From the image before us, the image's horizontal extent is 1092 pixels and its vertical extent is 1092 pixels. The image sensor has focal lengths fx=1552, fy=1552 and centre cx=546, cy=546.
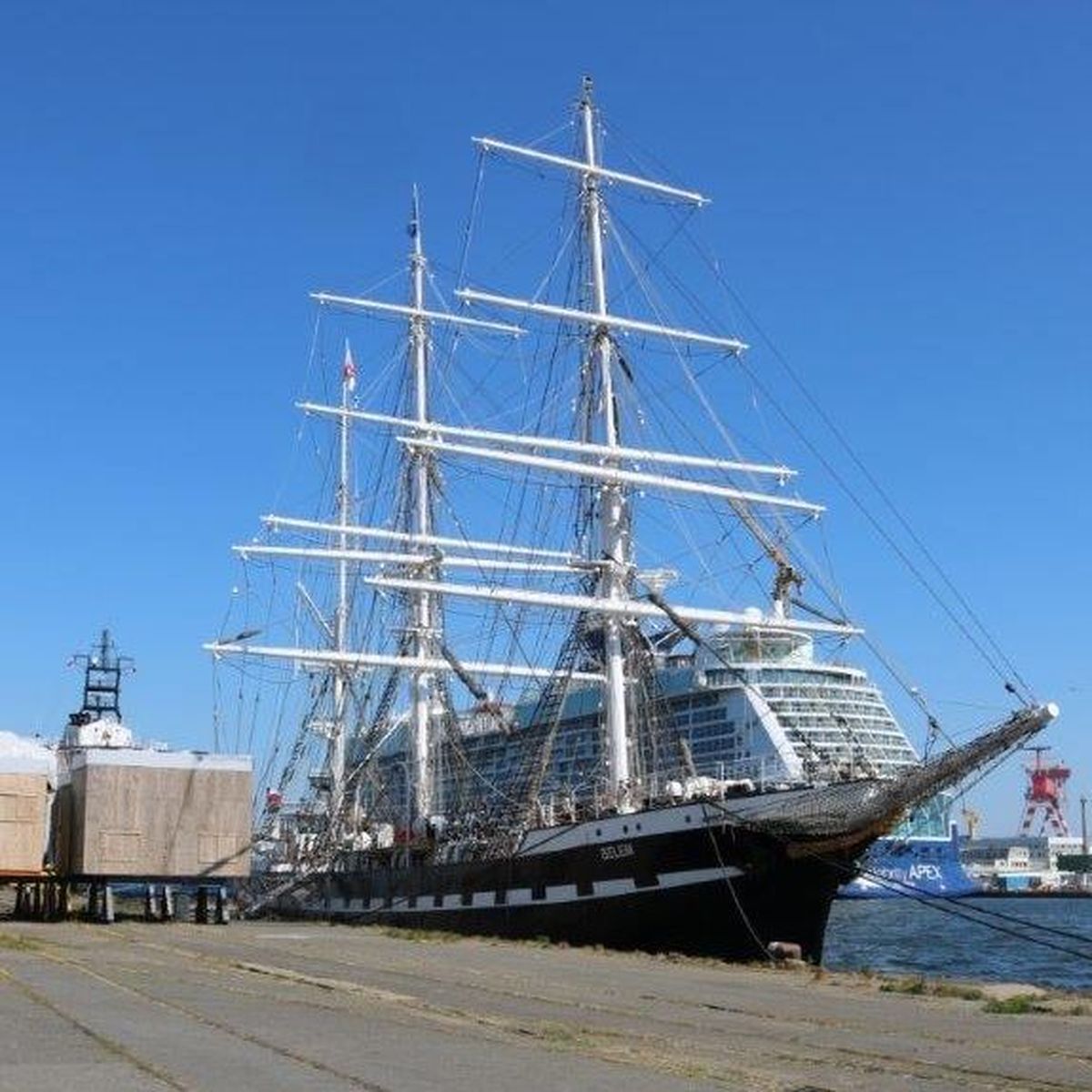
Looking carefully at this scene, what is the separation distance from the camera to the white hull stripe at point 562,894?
32.7 m

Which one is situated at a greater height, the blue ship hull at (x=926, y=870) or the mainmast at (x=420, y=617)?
the mainmast at (x=420, y=617)

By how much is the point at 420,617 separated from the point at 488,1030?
1890 inches

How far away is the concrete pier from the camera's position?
9.71m

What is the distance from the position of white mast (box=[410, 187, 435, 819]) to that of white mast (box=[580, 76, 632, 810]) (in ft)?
43.5

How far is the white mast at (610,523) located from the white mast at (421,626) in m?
13.3

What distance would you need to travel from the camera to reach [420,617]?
60.7 metres

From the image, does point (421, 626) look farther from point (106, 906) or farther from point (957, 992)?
point (957, 992)

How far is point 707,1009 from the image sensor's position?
15.9 meters

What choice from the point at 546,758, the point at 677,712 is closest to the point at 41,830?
the point at 546,758

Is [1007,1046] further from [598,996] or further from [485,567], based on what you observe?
[485,567]

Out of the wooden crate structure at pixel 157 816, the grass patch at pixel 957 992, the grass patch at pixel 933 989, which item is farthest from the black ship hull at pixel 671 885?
the grass patch at pixel 957 992

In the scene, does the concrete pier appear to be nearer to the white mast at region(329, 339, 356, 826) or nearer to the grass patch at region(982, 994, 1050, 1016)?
the grass patch at region(982, 994, 1050, 1016)

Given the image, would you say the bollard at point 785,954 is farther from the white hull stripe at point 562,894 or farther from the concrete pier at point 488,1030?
the concrete pier at point 488,1030

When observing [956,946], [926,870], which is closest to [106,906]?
[956,946]
